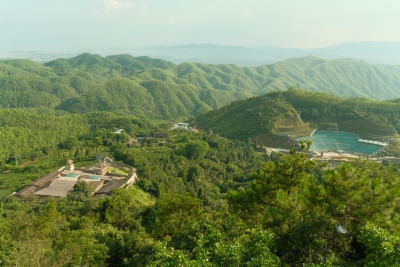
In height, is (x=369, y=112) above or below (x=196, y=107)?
above

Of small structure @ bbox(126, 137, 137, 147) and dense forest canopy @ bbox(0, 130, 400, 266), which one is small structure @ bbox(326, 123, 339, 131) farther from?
dense forest canopy @ bbox(0, 130, 400, 266)

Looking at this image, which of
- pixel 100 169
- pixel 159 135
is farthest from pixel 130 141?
pixel 100 169

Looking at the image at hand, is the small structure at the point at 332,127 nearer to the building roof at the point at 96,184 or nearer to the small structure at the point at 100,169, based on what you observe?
→ the small structure at the point at 100,169

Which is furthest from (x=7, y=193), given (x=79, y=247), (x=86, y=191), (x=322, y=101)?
(x=322, y=101)

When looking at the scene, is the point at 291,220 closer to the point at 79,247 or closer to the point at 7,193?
the point at 79,247

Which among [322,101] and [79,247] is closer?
[79,247]

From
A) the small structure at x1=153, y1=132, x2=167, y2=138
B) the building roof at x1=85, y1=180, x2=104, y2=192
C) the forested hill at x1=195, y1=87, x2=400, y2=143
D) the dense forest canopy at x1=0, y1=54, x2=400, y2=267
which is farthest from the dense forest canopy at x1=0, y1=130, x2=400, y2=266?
the forested hill at x1=195, y1=87, x2=400, y2=143

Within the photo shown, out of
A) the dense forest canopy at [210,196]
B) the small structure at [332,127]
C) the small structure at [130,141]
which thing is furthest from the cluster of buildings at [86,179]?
the small structure at [332,127]
